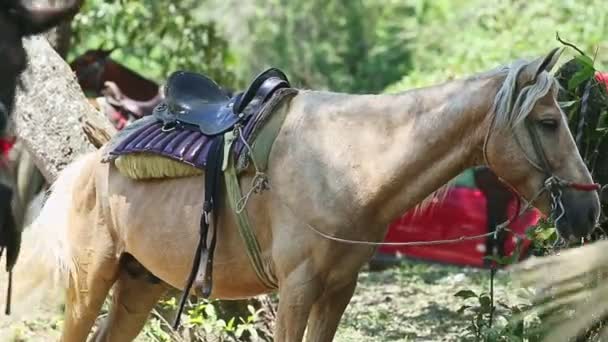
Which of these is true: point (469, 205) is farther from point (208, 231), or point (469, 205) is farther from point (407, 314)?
point (208, 231)

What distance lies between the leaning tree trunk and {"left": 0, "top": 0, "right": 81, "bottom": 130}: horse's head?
338cm

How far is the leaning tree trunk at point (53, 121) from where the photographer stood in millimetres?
7875

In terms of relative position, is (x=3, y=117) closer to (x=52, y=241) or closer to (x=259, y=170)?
(x=259, y=170)

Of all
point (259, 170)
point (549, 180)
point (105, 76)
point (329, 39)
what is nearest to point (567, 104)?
point (549, 180)

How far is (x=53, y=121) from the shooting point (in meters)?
7.96

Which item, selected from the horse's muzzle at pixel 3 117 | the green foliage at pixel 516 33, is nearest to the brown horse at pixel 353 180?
the horse's muzzle at pixel 3 117

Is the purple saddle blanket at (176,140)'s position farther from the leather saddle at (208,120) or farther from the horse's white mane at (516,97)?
the horse's white mane at (516,97)

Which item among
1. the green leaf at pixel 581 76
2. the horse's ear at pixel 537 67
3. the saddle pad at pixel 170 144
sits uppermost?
the green leaf at pixel 581 76

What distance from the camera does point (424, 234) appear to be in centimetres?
1469

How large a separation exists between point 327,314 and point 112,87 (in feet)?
27.0

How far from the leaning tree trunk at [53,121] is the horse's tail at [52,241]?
1082mm

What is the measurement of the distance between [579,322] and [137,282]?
364 cm

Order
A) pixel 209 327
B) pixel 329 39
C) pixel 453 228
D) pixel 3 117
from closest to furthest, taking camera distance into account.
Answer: pixel 3 117
pixel 209 327
pixel 453 228
pixel 329 39

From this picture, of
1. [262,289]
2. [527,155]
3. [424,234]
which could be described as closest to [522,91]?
[527,155]
